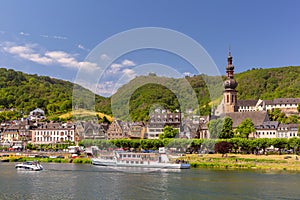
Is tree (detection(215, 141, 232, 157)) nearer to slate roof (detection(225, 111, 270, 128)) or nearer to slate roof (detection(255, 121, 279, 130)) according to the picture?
slate roof (detection(255, 121, 279, 130))

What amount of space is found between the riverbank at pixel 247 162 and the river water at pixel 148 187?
11737 millimetres

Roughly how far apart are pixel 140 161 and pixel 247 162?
15.8 m

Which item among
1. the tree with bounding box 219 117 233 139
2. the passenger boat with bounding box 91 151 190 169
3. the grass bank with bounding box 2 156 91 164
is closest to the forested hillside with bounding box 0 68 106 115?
the grass bank with bounding box 2 156 91 164

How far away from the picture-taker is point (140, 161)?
2272 inches

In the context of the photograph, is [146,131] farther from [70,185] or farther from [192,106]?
[70,185]

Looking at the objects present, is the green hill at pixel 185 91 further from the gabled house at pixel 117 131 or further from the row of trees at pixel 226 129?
the row of trees at pixel 226 129

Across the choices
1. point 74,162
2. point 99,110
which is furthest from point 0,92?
point 74,162

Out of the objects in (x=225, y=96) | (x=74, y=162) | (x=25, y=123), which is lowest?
(x=74, y=162)

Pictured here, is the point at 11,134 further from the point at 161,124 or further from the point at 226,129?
the point at 226,129

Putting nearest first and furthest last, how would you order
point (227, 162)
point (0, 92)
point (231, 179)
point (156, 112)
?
point (231, 179), point (227, 162), point (156, 112), point (0, 92)

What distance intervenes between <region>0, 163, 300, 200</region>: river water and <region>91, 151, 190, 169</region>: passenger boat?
11756mm

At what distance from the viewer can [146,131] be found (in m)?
96.1

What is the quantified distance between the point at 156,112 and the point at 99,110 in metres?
35.1

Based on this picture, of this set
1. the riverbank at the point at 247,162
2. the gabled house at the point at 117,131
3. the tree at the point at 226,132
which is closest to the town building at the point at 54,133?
the gabled house at the point at 117,131
